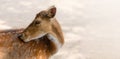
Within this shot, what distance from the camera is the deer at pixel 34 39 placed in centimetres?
466

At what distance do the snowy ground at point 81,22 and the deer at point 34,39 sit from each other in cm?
127

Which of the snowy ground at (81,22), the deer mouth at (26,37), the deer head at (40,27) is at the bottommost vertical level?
the snowy ground at (81,22)

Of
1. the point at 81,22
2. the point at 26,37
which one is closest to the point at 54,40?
the point at 26,37

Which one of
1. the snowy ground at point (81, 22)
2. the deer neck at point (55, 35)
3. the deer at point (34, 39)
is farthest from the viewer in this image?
the snowy ground at point (81, 22)

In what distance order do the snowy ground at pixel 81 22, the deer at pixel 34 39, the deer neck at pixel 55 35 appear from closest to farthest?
the deer at pixel 34 39, the deer neck at pixel 55 35, the snowy ground at pixel 81 22

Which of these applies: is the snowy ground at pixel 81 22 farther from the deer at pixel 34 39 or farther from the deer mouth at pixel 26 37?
the deer mouth at pixel 26 37

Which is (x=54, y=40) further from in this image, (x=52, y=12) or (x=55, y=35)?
(x=52, y=12)

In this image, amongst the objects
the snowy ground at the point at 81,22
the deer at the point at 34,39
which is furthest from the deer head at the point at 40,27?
the snowy ground at the point at 81,22

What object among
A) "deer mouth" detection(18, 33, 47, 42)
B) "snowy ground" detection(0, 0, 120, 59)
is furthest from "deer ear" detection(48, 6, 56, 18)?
"snowy ground" detection(0, 0, 120, 59)

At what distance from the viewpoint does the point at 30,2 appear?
8.48 metres

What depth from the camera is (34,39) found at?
4785mm

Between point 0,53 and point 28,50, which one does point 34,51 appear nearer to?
point 28,50

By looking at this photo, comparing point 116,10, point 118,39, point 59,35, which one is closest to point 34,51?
point 59,35

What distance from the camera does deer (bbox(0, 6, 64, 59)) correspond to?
466 centimetres
